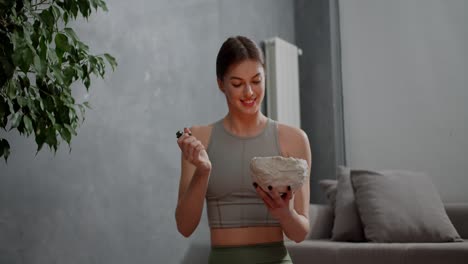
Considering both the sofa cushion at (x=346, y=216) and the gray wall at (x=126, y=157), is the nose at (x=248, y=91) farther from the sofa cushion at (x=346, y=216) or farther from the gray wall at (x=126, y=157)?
the sofa cushion at (x=346, y=216)

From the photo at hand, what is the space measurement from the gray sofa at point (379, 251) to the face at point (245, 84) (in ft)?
5.76

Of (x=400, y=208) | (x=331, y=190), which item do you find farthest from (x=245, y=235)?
(x=331, y=190)

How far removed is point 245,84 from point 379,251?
1838 mm

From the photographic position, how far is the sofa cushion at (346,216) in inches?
134

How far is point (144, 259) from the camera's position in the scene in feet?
10.2

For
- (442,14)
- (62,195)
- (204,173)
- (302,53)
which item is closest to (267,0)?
(302,53)

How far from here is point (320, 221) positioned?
3.61 m

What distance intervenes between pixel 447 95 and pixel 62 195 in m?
2.56

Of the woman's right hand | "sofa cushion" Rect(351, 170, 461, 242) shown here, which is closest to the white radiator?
"sofa cushion" Rect(351, 170, 461, 242)

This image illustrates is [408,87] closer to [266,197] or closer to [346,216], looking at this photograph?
[346,216]

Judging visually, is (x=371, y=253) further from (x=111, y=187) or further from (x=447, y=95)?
(x=447, y=95)

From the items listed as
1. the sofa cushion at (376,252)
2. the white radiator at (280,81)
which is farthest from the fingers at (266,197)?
Result: the white radiator at (280,81)

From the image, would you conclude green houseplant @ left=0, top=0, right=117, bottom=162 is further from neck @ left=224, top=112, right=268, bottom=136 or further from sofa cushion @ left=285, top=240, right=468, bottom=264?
sofa cushion @ left=285, top=240, right=468, bottom=264

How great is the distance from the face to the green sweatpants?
291 mm
